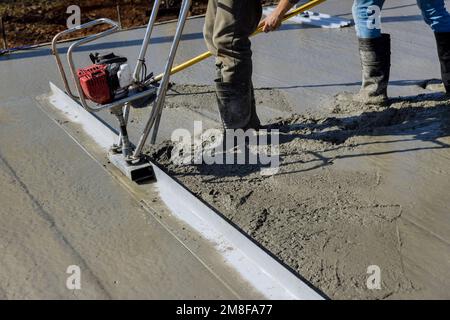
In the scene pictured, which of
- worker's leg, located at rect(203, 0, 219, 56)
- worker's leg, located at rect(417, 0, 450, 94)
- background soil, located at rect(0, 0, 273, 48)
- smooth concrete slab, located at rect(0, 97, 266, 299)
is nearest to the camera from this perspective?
smooth concrete slab, located at rect(0, 97, 266, 299)

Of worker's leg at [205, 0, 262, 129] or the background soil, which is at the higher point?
worker's leg at [205, 0, 262, 129]

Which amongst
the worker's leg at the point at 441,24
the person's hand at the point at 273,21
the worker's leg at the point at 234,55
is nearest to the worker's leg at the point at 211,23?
the worker's leg at the point at 234,55

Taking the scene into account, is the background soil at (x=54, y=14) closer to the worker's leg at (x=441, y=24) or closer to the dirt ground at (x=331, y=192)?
the dirt ground at (x=331, y=192)

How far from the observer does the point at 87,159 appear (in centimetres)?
335

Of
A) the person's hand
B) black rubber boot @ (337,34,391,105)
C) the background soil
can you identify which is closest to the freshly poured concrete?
black rubber boot @ (337,34,391,105)

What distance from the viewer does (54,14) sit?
751cm

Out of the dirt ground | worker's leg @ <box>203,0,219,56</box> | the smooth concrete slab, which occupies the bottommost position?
the smooth concrete slab

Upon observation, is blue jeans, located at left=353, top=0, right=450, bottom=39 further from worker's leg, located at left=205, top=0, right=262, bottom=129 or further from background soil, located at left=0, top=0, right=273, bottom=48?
background soil, located at left=0, top=0, right=273, bottom=48

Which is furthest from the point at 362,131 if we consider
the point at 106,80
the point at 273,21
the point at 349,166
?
the point at 106,80

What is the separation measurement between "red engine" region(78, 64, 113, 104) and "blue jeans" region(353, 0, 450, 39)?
176 centimetres

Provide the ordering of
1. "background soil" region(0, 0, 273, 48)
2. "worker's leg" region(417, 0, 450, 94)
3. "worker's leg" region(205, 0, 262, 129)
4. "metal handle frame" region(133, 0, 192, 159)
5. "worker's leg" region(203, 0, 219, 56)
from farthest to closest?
"background soil" region(0, 0, 273, 48) < "worker's leg" region(417, 0, 450, 94) < "worker's leg" region(203, 0, 219, 56) < "worker's leg" region(205, 0, 262, 129) < "metal handle frame" region(133, 0, 192, 159)

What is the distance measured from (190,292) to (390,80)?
259 cm

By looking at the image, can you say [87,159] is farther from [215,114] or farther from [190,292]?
[190,292]

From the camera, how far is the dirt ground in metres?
2.31
